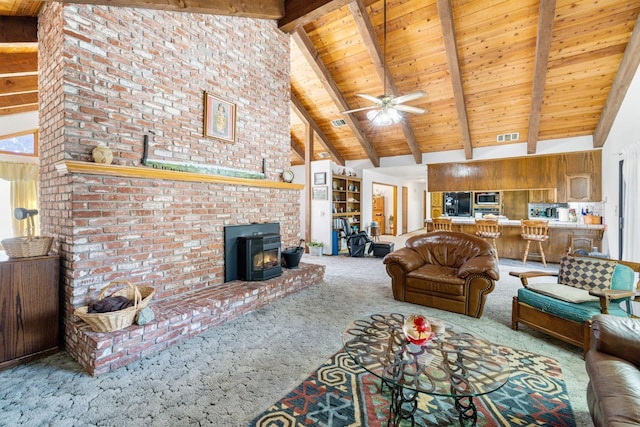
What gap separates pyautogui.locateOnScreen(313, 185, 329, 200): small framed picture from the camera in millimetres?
7156

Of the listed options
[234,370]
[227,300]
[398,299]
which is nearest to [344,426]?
[234,370]

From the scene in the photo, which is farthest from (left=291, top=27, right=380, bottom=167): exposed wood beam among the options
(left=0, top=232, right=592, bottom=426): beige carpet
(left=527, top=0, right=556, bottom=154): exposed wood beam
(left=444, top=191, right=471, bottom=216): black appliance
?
(left=0, top=232, right=592, bottom=426): beige carpet

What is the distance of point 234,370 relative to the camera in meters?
2.20

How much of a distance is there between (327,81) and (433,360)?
561cm

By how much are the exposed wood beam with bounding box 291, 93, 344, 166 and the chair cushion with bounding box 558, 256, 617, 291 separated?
600 centimetres

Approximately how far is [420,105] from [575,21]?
260cm

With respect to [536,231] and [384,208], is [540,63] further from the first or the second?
[384,208]

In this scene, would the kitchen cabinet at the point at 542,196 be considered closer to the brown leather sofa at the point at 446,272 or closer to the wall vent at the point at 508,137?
the wall vent at the point at 508,137

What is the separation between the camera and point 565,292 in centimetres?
259

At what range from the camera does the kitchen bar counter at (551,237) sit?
5.66m

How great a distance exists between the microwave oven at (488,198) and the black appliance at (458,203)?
28 cm

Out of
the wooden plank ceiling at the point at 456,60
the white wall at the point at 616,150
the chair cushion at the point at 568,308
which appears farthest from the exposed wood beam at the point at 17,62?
the white wall at the point at 616,150

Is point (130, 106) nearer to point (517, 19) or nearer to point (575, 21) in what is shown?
point (517, 19)

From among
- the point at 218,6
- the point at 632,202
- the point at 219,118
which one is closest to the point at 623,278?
the point at 632,202
